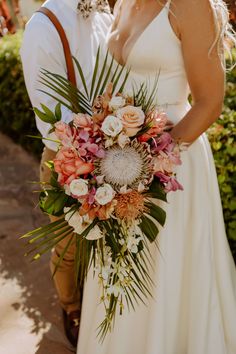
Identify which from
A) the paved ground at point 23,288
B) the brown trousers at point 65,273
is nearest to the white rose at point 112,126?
the brown trousers at point 65,273

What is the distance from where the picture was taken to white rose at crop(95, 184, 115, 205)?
1.68 meters

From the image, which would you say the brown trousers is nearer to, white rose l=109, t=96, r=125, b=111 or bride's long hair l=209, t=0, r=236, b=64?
white rose l=109, t=96, r=125, b=111

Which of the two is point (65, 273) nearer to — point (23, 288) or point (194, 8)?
point (23, 288)

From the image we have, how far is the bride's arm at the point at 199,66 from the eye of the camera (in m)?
1.94

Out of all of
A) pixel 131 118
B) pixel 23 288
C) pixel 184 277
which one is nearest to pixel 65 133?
pixel 131 118

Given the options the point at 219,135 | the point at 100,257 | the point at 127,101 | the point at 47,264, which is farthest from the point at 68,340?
the point at 127,101

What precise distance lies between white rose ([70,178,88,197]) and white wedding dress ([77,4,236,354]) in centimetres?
72

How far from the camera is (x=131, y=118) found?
1703 millimetres

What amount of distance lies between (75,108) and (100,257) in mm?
600

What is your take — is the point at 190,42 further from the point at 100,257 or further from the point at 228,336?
the point at 228,336

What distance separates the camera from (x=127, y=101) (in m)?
1.77

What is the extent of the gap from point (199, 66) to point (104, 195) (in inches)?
28.2

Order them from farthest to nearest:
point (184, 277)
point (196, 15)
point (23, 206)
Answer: point (23, 206) < point (184, 277) < point (196, 15)

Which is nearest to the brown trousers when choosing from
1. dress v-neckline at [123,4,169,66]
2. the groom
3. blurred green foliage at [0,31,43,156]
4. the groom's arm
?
the groom
